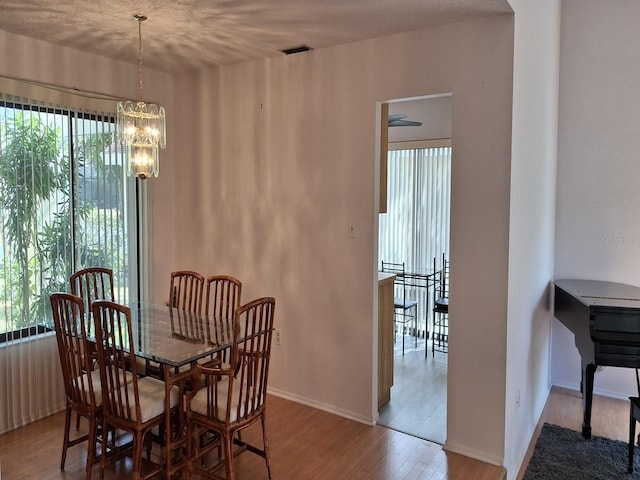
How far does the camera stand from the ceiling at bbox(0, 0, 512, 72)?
107 inches

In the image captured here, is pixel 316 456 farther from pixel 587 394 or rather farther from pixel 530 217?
pixel 530 217

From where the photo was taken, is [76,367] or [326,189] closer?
[76,367]

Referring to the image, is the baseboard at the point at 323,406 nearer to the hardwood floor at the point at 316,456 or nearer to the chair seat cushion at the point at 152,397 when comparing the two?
the hardwood floor at the point at 316,456

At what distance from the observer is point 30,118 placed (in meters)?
3.39

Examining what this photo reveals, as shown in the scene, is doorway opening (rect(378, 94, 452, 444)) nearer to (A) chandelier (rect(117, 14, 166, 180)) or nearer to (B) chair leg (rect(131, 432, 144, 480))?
(A) chandelier (rect(117, 14, 166, 180))

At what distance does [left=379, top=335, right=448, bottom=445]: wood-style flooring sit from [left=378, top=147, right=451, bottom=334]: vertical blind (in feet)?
2.40

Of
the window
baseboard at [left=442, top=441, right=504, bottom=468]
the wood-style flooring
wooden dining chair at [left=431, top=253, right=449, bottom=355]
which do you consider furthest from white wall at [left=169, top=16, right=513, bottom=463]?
wooden dining chair at [left=431, top=253, right=449, bottom=355]

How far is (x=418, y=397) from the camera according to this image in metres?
3.97

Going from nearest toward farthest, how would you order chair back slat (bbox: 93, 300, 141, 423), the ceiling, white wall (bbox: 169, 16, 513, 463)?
chair back slat (bbox: 93, 300, 141, 423) → the ceiling → white wall (bbox: 169, 16, 513, 463)

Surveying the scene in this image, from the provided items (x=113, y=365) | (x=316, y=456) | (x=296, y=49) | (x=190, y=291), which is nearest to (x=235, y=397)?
(x=113, y=365)

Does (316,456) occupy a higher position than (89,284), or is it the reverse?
(89,284)

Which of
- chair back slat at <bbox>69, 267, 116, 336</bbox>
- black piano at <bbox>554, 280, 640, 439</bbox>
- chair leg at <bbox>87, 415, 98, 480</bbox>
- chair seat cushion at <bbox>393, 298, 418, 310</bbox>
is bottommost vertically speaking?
chair leg at <bbox>87, 415, 98, 480</bbox>

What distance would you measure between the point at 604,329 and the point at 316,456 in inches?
83.5

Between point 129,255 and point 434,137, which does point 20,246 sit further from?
point 434,137
